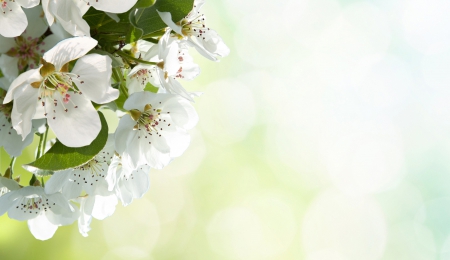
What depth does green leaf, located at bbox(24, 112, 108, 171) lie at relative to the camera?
18.0 inches

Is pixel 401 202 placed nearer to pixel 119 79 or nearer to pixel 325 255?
pixel 325 255

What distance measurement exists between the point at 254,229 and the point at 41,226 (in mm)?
1744

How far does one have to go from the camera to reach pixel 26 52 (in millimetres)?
467

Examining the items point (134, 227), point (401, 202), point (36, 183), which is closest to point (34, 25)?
point (36, 183)

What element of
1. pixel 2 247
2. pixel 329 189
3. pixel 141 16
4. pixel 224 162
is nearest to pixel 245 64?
pixel 224 162

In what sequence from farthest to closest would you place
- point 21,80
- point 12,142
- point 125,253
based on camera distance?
point 125,253 → point 12,142 → point 21,80

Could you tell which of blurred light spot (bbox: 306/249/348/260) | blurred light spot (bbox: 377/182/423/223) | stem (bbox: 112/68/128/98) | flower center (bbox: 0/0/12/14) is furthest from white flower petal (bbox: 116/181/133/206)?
blurred light spot (bbox: 377/182/423/223)

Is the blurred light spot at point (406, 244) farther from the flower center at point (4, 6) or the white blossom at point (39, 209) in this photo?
the flower center at point (4, 6)

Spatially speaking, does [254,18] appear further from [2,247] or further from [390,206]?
[2,247]

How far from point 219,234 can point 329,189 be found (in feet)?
1.90

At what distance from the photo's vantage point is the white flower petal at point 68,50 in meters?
0.40

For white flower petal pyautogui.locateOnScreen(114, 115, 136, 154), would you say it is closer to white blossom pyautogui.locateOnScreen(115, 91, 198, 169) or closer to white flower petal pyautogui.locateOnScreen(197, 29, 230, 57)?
white blossom pyautogui.locateOnScreen(115, 91, 198, 169)

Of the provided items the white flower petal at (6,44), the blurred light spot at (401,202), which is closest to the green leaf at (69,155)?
the white flower petal at (6,44)

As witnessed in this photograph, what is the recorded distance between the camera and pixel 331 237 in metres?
2.33
